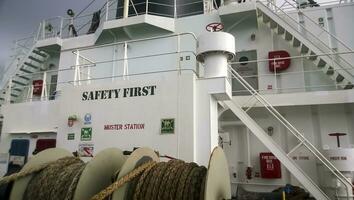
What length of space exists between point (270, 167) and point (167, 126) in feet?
8.66

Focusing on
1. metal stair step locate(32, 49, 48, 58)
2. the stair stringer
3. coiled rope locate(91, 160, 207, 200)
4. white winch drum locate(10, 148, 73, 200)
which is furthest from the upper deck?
coiled rope locate(91, 160, 207, 200)

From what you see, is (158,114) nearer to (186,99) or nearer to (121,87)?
(186,99)

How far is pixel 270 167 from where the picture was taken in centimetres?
597

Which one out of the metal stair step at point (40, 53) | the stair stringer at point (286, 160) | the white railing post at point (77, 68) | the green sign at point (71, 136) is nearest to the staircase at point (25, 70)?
the metal stair step at point (40, 53)

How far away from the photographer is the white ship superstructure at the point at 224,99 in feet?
14.9

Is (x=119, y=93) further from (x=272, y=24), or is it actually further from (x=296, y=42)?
(x=296, y=42)

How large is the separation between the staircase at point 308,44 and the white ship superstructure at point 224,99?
0.08 ft

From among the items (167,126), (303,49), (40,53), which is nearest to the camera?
(167,126)

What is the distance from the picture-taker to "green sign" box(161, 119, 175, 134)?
453 centimetres

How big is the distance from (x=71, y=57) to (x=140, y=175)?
7.05 m

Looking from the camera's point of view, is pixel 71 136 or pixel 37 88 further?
pixel 37 88

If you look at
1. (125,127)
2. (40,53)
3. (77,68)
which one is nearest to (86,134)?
(125,127)

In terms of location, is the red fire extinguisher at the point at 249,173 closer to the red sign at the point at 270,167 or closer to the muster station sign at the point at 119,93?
the red sign at the point at 270,167

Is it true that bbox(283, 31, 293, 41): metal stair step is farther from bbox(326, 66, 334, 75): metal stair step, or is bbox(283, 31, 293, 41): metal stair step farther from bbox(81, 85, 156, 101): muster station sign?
bbox(81, 85, 156, 101): muster station sign
